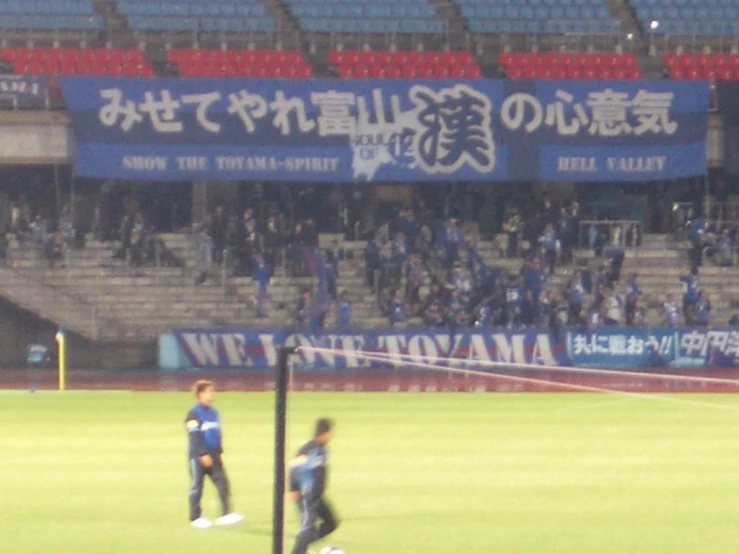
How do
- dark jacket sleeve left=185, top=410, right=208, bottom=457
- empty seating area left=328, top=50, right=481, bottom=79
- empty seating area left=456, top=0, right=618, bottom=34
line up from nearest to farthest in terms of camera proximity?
dark jacket sleeve left=185, top=410, right=208, bottom=457, empty seating area left=328, top=50, right=481, bottom=79, empty seating area left=456, top=0, right=618, bottom=34

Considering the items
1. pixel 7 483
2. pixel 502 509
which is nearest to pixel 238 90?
pixel 7 483

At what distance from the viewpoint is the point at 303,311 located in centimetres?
3634

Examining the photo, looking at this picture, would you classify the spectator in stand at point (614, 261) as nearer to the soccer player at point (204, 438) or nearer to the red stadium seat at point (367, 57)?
the red stadium seat at point (367, 57)

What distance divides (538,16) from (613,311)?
9.11 metres

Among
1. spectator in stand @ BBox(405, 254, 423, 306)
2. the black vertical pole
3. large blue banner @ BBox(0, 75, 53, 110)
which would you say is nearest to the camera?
the black vertical pole

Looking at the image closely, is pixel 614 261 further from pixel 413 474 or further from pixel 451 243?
pixel 413 474

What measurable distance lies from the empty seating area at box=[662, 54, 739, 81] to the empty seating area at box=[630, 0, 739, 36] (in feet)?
5.59

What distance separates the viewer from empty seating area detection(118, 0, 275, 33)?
39.5 m

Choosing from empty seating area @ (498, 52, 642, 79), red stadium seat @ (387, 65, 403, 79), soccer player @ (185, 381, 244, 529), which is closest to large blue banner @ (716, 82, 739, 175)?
empty seating area @ (498, 52, 642, 79)

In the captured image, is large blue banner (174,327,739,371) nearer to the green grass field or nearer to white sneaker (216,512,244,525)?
the green grass field

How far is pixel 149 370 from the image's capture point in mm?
35906

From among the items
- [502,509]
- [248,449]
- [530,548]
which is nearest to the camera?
[530,548]

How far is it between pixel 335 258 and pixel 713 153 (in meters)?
9.44

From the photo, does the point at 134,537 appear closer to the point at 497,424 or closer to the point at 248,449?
the point at 248,449
